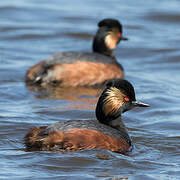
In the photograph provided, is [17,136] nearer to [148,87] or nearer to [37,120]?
[37,120]

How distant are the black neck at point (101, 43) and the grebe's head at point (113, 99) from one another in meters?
4.95

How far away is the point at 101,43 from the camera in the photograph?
13422mm

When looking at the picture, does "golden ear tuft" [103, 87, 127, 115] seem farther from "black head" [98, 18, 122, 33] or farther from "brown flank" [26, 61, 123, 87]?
"black head" [98, 18, 122, 33]

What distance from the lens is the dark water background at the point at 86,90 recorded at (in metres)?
7.63

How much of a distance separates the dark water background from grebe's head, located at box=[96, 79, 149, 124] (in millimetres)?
614

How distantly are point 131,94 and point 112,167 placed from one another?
1312 millimetres

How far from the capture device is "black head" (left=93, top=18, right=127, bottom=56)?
43.6 feet

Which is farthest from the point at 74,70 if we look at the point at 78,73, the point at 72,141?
the point at 72,141

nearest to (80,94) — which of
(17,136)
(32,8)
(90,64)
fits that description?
(90,64)

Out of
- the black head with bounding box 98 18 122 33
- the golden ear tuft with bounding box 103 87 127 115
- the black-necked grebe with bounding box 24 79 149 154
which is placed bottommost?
the black-necked grebe with bounding box 24 79 149 154

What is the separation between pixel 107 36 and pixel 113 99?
5.14 m

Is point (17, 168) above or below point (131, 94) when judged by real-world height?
below

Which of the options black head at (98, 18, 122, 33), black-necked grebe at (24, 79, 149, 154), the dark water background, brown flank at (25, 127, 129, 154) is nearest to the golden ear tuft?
black-necked grebe at (24, 79, 149, 154)

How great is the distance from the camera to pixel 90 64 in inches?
484
